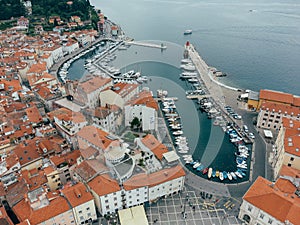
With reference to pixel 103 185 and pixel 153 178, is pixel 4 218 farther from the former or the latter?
pixel 153 178

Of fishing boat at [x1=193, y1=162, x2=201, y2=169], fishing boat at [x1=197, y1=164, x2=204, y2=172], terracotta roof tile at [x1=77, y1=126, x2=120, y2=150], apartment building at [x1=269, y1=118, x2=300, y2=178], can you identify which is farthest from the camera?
fishing boat at [x1=193, y1=162, x2=201, y2=169]

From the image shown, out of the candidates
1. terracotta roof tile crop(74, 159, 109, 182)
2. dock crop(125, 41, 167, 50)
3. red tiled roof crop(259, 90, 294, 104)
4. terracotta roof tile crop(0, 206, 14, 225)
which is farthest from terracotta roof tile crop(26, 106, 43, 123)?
dock crop(125, 41, 167, 50)

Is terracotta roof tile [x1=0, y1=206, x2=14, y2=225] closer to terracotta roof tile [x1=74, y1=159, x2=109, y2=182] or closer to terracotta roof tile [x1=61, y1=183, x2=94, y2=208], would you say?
terracotta roof tile [x1=61, y1=183, x2=94, y2=208]

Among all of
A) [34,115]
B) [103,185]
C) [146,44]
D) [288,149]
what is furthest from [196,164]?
[146,44]

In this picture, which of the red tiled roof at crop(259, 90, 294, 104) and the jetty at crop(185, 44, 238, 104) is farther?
the jetty at crop(185, 44, 238, 104)

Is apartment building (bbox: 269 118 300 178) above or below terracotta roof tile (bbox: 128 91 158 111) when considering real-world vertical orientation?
below

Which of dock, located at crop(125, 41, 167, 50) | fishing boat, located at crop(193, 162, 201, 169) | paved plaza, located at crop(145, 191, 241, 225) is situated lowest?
paved plaza, located at crop(145, 191, 241, 225)

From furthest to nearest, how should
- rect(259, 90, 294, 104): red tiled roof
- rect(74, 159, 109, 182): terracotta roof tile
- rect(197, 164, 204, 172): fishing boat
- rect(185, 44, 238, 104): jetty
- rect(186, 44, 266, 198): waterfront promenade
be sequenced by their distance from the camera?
rect(185, 44, 238, 104): jetty < rect(259, 90, 294, 104): red tiled roof < rect(197, 164, 204, 172): fishing boat < rect(186, 44, 266, 198): waterfront promenade < rect(74, 159, 109, 182): terracotta roof tile

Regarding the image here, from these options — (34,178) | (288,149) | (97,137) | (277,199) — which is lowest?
(34,178)
